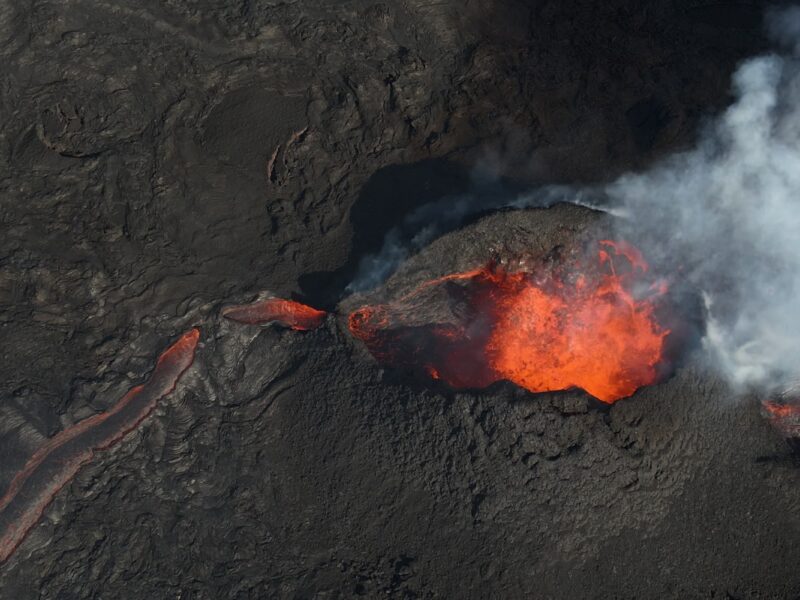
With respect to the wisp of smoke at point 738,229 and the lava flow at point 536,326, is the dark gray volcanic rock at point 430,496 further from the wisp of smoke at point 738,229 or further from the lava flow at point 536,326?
the wisp of smoke at point 738,229

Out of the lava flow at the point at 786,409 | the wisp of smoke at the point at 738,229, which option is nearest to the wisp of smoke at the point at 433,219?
the wisp of smoke at the point at 738,229

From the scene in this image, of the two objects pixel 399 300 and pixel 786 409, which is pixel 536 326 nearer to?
pixel 399 300

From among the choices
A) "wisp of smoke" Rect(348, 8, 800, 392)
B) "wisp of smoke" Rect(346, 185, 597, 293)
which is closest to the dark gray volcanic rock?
"wisp of smoke" Rect(346, 185, 597, 293)

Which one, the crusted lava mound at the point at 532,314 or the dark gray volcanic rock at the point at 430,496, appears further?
the crusted lava mound at the point at 532,314

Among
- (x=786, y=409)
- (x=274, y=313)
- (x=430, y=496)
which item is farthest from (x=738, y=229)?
(x=274, y=313)

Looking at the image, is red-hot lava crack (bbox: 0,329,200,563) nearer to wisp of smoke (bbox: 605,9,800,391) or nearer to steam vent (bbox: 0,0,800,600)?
steam vent (bbox: 0,0,800,600)

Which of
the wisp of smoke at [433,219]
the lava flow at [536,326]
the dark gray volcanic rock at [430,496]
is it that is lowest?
the dark gray volcanic rock at [430,496]

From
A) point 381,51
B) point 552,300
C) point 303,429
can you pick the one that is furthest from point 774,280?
point 381,51
